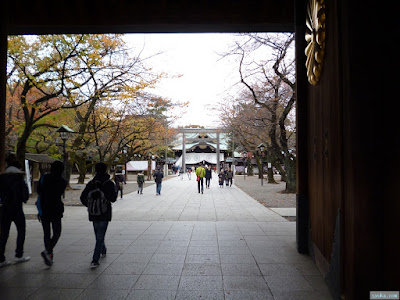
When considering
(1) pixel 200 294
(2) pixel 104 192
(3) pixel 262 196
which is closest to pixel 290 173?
(3) pixel 262 196

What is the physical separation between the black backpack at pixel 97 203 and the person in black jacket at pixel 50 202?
1.86 ft

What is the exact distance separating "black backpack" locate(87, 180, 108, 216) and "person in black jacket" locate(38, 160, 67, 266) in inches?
22.4

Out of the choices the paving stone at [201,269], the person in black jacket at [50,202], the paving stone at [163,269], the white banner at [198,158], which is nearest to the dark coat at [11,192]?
the person in black jacket at [50,202]

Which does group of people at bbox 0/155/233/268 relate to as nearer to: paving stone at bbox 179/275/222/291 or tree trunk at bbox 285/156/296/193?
paving stone at bbox 179/275/222/291

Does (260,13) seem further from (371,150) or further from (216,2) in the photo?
(371,150)

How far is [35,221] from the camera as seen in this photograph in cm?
838

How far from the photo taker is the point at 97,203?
14.0ft

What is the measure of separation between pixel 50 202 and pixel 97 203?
75 cm

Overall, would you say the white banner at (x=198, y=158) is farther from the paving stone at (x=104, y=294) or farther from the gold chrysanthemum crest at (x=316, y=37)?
the paving stone at (x=104, y=294)

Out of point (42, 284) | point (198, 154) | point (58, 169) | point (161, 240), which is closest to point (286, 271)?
point (161, 240)

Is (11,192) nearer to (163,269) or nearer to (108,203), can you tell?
(108,203)

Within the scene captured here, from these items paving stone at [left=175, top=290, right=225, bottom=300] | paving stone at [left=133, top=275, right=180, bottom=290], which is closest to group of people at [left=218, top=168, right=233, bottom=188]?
paving stone at [left=133, top=275, right=180, bottom=290]

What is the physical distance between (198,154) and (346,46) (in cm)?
6126

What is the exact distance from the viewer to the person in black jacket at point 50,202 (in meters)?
4.37
